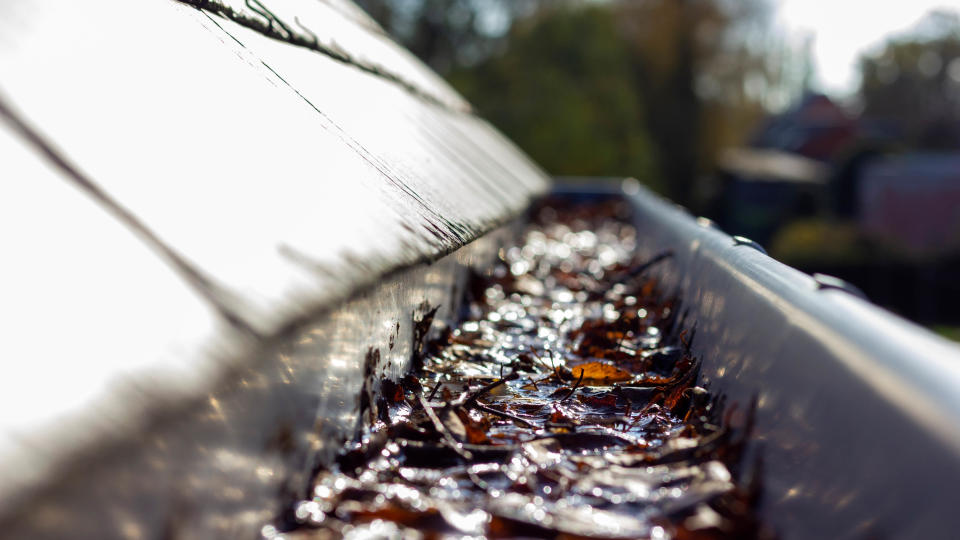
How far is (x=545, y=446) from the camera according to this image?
1.21m

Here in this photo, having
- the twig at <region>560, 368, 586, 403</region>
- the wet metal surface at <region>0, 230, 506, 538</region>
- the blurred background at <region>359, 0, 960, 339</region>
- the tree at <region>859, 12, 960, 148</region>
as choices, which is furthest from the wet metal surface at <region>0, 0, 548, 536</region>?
the tree at <region>859, 12, 960, 148</region>

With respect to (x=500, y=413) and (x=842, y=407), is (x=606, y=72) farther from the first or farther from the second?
(x=842, y=407)

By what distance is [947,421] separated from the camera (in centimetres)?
69

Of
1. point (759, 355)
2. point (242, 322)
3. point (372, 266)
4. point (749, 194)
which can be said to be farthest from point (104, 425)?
point (749, 194)

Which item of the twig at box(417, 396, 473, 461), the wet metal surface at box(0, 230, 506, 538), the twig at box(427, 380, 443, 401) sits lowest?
the wet metal surface at box(0, 230, 506, 538)

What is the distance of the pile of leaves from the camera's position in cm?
94

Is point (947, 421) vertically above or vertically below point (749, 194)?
below

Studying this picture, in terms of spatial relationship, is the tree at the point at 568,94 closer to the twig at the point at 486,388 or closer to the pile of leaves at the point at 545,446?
the pile of leaves at the point at 545,446

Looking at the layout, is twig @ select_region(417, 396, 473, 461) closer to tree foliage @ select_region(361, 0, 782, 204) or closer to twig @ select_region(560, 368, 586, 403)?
twig @ select_region(560, 368, 586, 403)

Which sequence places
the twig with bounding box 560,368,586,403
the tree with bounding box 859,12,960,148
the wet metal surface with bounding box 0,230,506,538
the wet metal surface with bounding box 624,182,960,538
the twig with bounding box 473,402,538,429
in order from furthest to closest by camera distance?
the tree with bounding box 859,12,960,148, the twig with bounding box 560,368,586,403, the twig with bounding box 473,402,538,429, the wet metal surface with bounding box 624,182,960,538, the wet metal surface with bounding box 0,230,506,538

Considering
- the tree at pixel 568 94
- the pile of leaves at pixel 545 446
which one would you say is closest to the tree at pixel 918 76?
the tree at pixel 568 94

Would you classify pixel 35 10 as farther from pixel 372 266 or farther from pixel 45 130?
pixel 372 266

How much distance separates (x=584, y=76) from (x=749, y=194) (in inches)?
272

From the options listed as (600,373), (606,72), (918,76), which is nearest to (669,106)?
(606,72)
